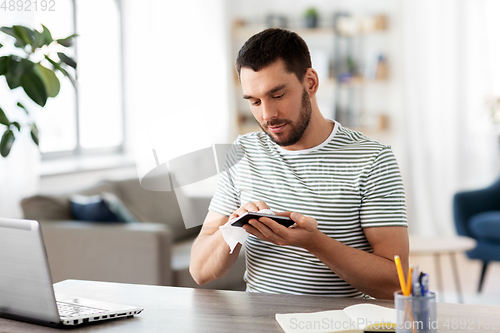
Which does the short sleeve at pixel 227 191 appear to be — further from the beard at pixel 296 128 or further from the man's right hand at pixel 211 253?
the beard at pixel 296 128

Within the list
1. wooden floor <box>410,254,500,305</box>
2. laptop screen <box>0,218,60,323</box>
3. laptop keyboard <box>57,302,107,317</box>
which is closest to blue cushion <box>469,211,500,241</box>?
wooden floor <box>410,254,500,305</box>

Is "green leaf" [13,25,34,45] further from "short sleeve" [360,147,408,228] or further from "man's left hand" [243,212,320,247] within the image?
"short sleeve" [360,147,408,228]

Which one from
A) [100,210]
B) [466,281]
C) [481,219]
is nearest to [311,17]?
[481,219]

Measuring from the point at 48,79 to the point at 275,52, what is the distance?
60 cm

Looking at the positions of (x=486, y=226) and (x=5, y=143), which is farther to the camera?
(x=486, y=226)

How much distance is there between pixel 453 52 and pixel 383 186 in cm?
383

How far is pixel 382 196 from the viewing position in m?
1.43

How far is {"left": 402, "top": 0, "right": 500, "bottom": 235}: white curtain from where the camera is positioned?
4812 millimetres

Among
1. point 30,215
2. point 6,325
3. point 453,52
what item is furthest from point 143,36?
point 6,325

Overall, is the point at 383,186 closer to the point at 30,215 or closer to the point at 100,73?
the point at 30,215

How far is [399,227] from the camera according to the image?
4.64 feet

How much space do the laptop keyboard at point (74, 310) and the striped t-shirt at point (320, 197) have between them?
45 cm

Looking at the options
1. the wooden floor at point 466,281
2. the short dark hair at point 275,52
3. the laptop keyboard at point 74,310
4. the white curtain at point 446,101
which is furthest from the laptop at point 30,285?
the white curtain at point 446,101

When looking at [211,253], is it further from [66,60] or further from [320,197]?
[66,60]
